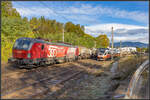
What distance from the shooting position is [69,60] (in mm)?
25875

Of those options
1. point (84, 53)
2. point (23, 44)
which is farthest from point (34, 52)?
point (84, 53)

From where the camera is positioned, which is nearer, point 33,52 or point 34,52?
point 33,52

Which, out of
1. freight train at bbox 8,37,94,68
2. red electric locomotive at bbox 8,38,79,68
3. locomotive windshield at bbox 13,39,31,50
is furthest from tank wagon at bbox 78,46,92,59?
locomotive windshield at bbox 13,39,31,50

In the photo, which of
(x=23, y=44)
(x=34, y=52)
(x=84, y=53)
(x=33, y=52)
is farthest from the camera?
(x=84, y=53)

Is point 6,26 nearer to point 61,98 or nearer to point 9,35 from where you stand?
point 9,35

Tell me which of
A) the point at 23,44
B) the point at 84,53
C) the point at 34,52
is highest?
the point at 23,44

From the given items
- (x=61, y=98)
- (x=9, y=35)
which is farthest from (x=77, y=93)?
(x=9, y=35)

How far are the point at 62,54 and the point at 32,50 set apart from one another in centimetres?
796

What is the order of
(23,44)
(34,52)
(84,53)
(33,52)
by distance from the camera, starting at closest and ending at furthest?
1. (23,44)
2. (33,52)
3. (34,52)
4. (84,53)

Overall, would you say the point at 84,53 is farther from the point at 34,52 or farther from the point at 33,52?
the point at 33,52

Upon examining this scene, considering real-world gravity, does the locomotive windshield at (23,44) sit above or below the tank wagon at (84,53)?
above

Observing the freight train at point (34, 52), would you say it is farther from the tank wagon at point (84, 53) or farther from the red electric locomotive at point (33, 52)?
the tank wagon at point (84, 53)

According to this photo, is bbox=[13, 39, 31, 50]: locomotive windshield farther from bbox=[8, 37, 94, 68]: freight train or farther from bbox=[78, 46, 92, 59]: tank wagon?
bbox=[78, 46, 92, 59]: tank wagon

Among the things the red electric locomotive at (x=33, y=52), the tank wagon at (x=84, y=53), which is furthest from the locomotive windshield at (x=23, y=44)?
the tank wagon at (x=84, y=53)
